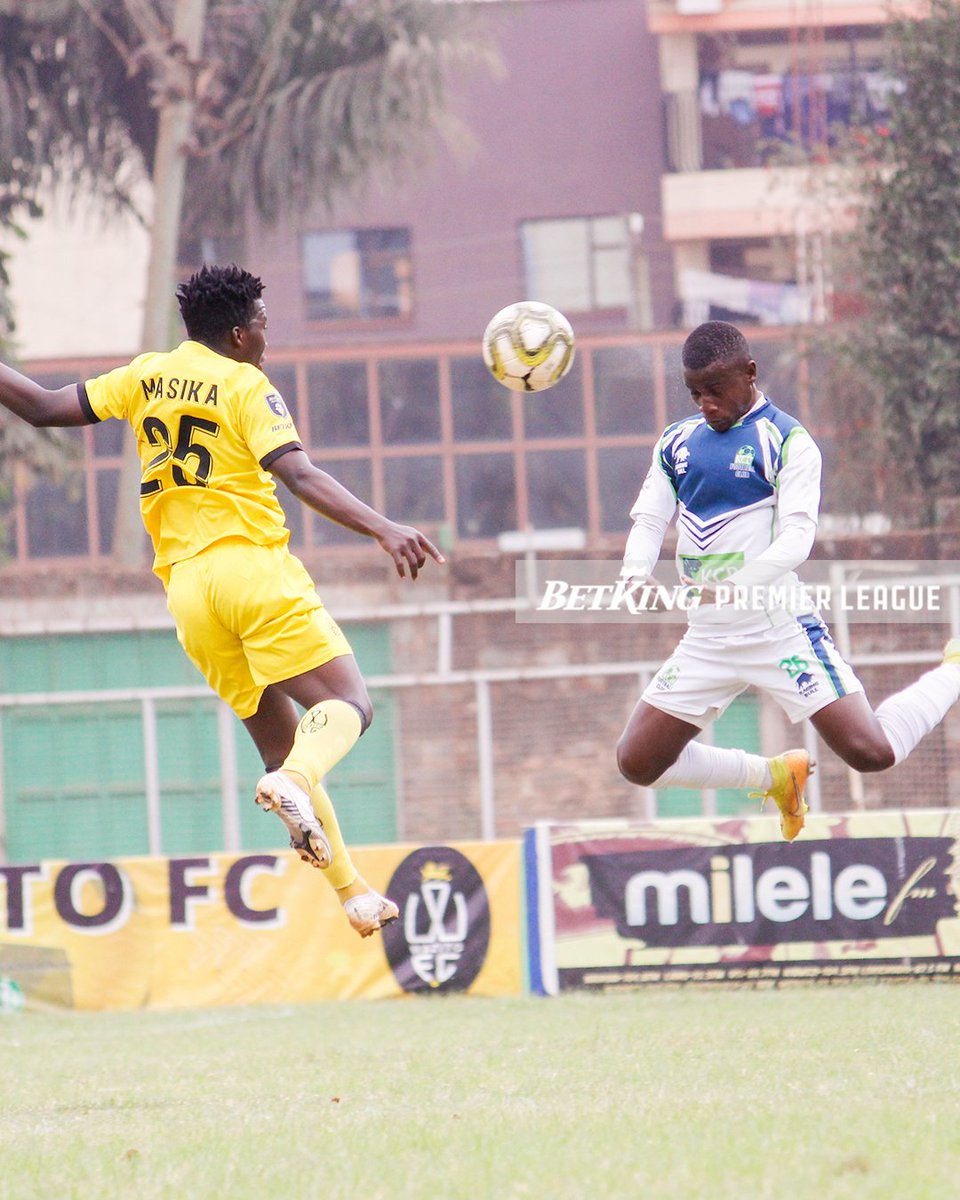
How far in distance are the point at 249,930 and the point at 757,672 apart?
6183 millimetres

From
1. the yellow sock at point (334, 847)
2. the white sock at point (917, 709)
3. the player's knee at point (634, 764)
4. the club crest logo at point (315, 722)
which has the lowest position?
the yellow sock at point (334, 847)

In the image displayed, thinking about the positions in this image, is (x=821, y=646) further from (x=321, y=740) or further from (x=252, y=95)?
(x=252, y=95)

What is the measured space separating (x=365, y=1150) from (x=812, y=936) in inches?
284

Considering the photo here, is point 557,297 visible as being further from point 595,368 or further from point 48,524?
point 48,524

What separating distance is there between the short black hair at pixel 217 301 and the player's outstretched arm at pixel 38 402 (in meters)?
0.52

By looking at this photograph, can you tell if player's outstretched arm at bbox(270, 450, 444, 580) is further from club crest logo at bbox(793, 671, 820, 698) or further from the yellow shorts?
club crest logo at bbox(793, 671, 820, 698)

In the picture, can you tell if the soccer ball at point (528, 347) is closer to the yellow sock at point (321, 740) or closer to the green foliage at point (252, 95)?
the yellow sock at point (321, 740)

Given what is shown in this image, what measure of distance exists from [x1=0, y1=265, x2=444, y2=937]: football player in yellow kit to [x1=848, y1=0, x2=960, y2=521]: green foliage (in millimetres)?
12491

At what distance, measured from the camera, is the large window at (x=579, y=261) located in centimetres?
2909

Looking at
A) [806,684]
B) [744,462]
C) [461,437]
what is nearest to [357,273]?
[461,437]

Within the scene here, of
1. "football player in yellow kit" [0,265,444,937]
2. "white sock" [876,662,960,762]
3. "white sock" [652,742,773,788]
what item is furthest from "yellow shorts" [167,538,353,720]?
"white sock" [876,662,960,762]

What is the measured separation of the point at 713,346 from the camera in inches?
276

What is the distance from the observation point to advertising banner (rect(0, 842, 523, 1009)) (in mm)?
12242

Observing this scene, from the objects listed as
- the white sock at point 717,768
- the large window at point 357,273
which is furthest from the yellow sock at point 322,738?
the large window at point 357,273
